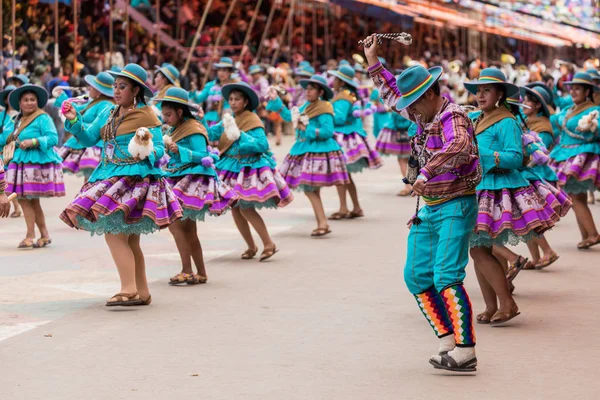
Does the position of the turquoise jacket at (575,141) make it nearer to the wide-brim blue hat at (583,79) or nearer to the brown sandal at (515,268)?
the wide-brim blue hat at (583,79)

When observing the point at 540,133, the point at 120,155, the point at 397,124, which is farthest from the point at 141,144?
the point at 397,124

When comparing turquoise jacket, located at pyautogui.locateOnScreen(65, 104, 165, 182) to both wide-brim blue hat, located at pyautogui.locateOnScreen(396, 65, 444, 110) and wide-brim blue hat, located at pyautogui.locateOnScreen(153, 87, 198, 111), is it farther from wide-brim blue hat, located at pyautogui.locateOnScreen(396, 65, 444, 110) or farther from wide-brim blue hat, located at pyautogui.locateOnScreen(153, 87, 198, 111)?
wide-brim blue hat, located at pyautogui.locateOnScreen(396, 65, 444, 110)

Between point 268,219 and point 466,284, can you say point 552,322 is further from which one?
point 268,219

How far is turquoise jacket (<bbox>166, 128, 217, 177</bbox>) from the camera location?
9.75 m

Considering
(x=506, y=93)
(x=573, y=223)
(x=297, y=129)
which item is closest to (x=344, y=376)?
(x=506, y=93)

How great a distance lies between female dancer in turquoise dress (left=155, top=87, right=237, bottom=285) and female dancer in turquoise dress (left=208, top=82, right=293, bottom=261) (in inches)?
41.4

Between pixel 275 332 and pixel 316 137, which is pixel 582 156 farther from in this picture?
pixel 275 332

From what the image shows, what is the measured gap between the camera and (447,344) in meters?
6.71

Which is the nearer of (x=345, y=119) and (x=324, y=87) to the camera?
(x=324, y=87)

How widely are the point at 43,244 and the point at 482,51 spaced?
4556 centimetres

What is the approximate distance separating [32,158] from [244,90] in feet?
8.76

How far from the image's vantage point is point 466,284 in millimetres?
A: 9844

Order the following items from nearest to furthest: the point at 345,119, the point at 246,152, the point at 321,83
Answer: the point at 246,152 < the point at 321,83 < the point at 345,119

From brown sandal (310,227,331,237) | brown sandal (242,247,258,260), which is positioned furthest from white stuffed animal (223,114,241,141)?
brown sandal (310,227,331,237)
